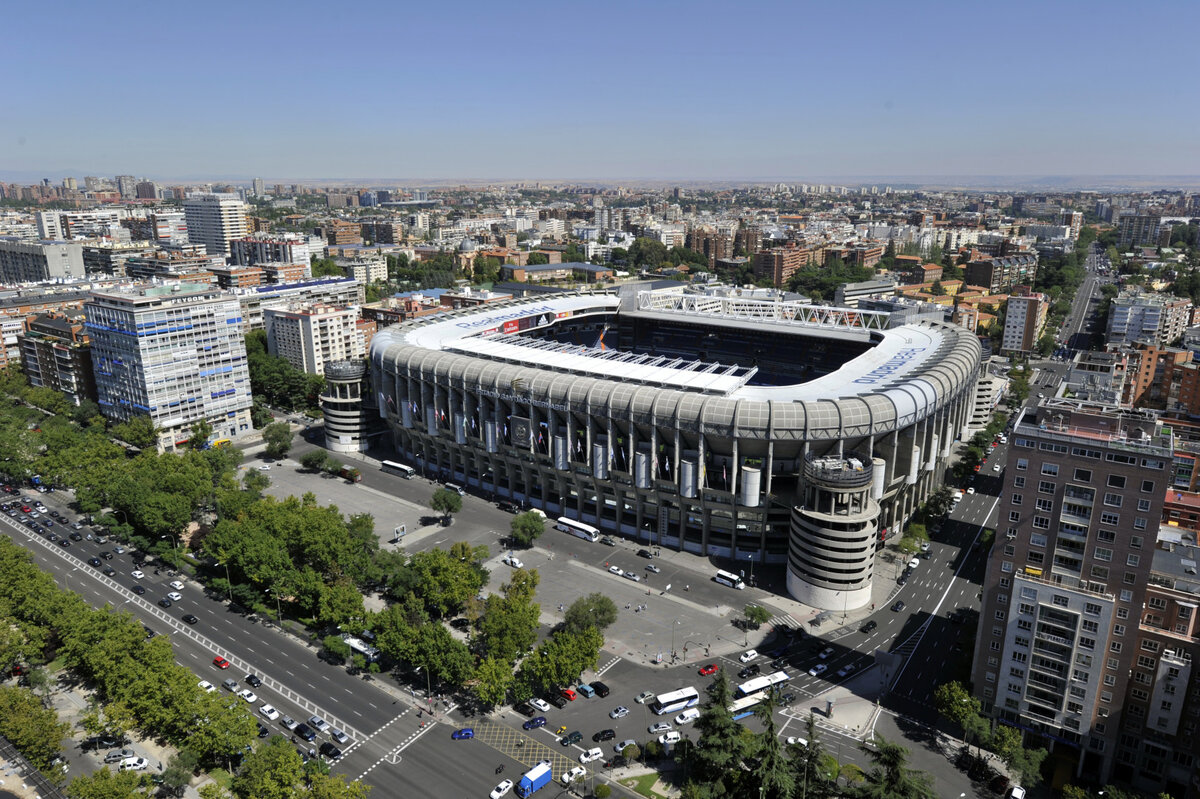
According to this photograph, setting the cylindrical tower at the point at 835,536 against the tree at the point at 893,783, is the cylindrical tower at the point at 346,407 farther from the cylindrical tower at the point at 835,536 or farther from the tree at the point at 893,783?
the tree at the point at 893,783

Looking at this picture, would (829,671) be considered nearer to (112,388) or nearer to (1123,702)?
(1123,702)

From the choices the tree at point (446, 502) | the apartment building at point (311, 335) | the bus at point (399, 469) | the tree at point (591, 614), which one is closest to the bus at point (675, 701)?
the tree at point (591, 614)

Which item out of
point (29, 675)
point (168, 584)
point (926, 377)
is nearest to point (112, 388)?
point (168, 584)

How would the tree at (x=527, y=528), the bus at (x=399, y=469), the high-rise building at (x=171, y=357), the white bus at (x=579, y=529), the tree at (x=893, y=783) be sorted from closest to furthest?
the tree at (x=893, y=783) < the tree at (x=527, y=528) < the white bus at (x=579, y=529) < the bus at (x=399, y=469) < the high-rise building at (x=171, y=357)

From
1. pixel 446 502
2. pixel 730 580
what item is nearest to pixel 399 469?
pixel 446 502

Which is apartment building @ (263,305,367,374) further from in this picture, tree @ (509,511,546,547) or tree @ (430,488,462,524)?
tree @ (509,511,546,547)

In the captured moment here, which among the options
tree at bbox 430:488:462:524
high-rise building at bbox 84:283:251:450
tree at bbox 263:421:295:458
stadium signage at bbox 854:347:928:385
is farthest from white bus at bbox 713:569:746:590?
high-rise building at bbox 84:283:251:450

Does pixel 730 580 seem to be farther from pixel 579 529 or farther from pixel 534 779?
pixel 534 779
